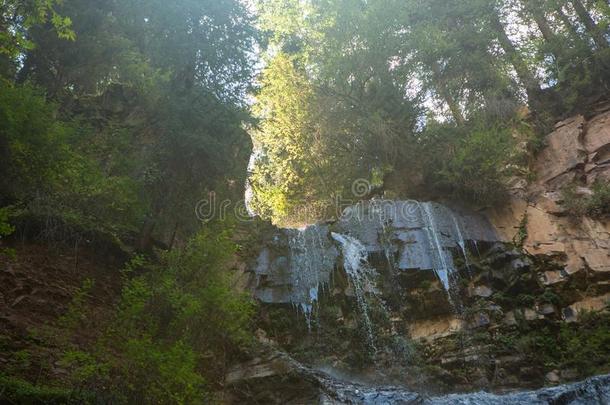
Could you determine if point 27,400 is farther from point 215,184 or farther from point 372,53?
point 372,53

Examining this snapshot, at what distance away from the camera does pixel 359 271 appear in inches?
506

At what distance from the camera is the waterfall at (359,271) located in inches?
472

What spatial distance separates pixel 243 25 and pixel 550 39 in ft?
37.9

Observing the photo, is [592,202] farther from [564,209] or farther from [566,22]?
[566,22]

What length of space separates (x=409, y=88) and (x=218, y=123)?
9532 mm

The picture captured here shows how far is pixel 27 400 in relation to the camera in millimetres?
5488

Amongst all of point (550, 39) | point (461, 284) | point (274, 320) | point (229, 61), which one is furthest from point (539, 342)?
point (550, 39)

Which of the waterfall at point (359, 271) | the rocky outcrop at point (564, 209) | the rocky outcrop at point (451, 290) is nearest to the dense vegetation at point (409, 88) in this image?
the rocky outcrop at point (564, 209)

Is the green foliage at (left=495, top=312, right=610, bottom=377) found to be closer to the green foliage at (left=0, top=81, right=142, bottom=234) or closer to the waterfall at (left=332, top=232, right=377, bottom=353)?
the waterfall at (left=332, top=232, right=377, bottom=353)

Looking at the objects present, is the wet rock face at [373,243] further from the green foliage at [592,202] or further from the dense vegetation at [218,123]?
the green foliage at [592,202]

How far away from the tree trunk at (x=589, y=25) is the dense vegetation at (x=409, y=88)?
0.15ft

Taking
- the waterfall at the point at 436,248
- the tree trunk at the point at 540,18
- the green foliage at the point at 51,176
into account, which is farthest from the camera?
the tree trunk at the point at 540,18

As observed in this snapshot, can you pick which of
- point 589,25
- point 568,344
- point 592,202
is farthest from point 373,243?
point 589,25

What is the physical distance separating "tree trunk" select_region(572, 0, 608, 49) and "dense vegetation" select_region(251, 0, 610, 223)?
46 mm
